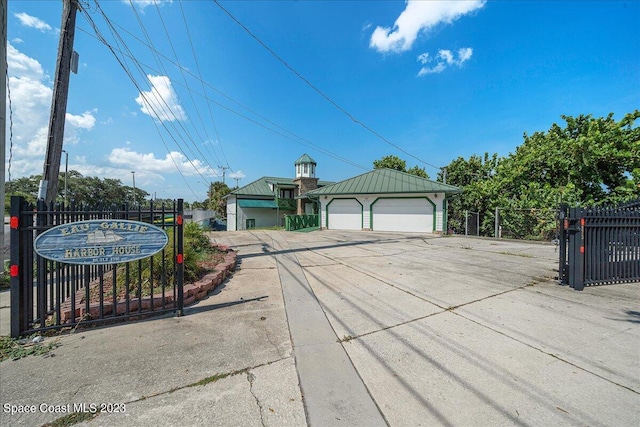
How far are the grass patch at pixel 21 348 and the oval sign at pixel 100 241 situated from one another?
93 cm

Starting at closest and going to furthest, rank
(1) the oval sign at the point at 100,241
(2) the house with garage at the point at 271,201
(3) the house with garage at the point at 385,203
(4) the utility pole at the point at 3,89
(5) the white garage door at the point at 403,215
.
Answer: (1) the oval sign at the point at 100,241
(4) the utility pole at the point at 3,89
(3) the house with garage at the point at 385,203
(5) the white garage door at the point at 403,215
(2) the house with garage at the point at 271,201

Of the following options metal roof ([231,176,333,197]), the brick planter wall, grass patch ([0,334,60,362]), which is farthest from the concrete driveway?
metal roof ([231,176,333,197])

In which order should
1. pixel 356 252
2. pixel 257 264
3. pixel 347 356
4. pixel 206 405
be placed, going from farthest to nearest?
1. pixel 356 252
2. pixel 257 264
3. pixel 347 356
4. pixel 206 405

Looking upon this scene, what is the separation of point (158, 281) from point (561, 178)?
19.6 meters

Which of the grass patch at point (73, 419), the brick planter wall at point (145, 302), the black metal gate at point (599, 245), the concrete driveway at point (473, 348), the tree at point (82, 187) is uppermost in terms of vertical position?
the tree at point (82, 187)

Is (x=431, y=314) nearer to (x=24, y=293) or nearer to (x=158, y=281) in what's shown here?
(x=158, y=281)

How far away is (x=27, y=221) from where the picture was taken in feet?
9.61

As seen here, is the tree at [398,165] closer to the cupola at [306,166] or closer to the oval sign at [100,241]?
the cupola at [306,166]

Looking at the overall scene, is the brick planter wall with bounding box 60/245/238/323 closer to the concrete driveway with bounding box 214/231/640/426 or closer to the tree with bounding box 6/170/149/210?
the concrete driveway with bounding box 214/231/640/426

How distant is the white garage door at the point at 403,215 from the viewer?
17094 mm

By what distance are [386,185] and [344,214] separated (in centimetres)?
386

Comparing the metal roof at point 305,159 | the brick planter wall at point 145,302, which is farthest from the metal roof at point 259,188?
the brick planter wall at point 145,302

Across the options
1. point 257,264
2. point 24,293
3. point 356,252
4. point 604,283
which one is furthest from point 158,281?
point 604,283

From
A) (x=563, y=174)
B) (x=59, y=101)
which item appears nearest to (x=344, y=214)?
(x=563, y=174)
